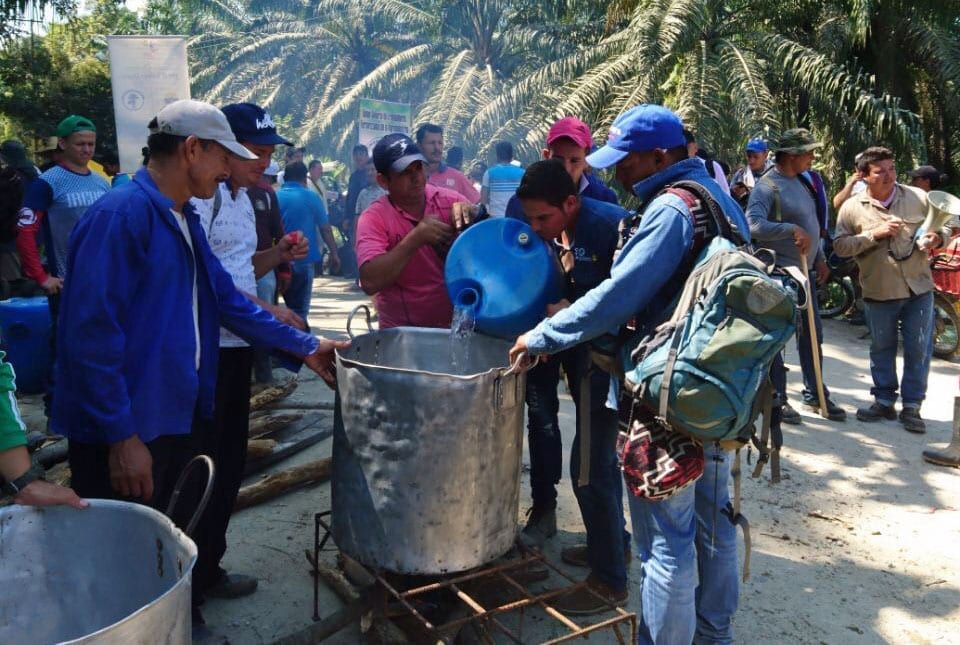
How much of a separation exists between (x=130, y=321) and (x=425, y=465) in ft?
3.27

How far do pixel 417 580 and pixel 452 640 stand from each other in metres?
0.35

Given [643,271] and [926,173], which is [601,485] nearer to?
[643,271]

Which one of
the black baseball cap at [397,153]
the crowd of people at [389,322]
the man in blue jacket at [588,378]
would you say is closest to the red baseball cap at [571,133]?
the crowd of people at [389,322]

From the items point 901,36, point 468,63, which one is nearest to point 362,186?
point 901,36

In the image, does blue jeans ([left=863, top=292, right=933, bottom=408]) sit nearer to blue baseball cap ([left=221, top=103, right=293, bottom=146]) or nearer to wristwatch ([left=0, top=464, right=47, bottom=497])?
blue baseball cap ([left=221, top=103, right=293, bottom=146])

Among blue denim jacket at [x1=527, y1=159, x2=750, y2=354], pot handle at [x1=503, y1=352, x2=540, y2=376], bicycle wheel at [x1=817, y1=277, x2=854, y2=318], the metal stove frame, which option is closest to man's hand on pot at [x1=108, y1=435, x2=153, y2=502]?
the metal stove frame

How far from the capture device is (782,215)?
543cm

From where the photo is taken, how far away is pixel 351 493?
2611 mm

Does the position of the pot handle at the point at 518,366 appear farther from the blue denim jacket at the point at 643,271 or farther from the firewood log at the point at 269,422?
the firewood log at the point at 269,422

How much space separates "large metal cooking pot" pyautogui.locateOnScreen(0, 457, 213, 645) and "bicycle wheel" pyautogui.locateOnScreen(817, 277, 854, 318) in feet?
30.0

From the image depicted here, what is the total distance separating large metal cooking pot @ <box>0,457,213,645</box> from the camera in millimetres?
1792

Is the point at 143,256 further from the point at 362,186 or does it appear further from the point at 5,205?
the point at 362,186

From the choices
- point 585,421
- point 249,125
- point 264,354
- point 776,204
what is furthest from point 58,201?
point 776,204

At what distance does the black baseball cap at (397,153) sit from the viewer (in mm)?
3162
